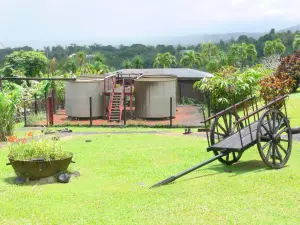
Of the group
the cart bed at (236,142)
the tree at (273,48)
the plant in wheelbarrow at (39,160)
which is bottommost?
the plant in wheelbarrow at (39,160)

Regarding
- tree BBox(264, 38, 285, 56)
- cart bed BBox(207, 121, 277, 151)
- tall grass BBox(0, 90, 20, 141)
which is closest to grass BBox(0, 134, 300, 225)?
cart bed BBox(207, 121, 277, 151)

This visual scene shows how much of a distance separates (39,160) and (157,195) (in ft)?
9.21

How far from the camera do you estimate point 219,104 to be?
29047mm

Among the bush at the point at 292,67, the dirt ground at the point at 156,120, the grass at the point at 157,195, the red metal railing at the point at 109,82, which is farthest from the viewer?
the bush at the point at 292,67

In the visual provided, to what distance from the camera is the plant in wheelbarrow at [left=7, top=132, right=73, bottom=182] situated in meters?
10.8

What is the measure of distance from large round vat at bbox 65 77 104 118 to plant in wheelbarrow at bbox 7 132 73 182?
1898 cm

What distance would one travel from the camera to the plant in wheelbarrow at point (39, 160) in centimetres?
1076

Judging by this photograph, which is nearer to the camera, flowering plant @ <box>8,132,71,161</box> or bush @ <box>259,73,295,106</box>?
flowering plant @ <box>8,132,71,161</box>

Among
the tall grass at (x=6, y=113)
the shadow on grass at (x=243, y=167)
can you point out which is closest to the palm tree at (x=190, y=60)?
the tall grass at (x=6, y=113)

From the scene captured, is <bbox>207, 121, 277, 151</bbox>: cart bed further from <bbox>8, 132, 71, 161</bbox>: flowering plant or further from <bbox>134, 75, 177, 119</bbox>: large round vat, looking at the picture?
<bbox>134, 75, 177, 119</bbox>: large round vat

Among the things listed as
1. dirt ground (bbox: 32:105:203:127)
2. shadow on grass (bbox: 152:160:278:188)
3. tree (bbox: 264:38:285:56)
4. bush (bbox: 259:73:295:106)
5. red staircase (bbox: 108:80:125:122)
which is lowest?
dirt ground (bbox: 32:105:203:127)

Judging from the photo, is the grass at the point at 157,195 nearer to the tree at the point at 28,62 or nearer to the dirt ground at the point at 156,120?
the dirt ground at the point at 156,120

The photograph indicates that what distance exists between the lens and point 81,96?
30.3m

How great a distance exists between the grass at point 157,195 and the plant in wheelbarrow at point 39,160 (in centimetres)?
39
